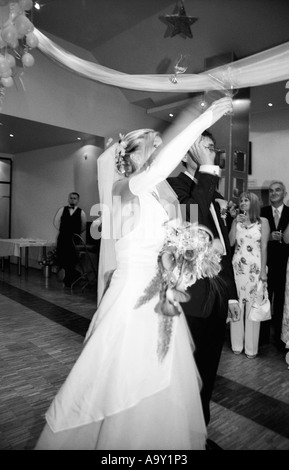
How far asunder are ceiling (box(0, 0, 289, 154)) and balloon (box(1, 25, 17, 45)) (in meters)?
0.87

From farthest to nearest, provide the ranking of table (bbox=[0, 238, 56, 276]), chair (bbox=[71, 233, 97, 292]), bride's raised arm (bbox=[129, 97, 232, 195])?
table (bbox=[0, 238, 56, 276])
chair (bbox=[71, 233, 97, 292])
bride's raised arm (bbox=[129, 97, 232, 195])

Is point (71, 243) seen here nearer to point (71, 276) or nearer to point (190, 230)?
point (71, 276)

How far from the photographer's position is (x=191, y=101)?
641 centimetres

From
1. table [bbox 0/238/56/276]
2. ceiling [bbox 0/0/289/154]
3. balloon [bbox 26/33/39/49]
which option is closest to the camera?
balloon [bbox 26/33/39/49]

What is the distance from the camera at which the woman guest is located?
10.4 ft

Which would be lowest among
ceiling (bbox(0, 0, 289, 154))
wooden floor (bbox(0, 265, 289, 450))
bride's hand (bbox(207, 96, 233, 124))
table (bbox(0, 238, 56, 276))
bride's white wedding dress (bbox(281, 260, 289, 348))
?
wooden floor (bbox(0, 265, 289, 450))

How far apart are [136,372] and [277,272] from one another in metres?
2.64

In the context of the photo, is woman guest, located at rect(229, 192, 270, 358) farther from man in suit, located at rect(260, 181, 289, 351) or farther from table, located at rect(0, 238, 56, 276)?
table, located at rect(0, 238, 56, 276)

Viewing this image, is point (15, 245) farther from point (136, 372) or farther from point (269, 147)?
point (136, 372)

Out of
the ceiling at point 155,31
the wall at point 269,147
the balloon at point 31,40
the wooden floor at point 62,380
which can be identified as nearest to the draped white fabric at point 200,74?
the balloon at point 31,40

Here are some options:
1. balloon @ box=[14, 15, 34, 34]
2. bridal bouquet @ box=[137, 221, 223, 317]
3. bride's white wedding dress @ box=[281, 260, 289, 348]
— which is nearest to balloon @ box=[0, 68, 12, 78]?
balloon @ box=[14, 15, 34, 34]

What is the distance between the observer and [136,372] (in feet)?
4.69

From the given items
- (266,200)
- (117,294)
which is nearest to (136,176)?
(117,294)

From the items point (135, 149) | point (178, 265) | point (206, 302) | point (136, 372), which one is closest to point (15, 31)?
point (135, 149)
